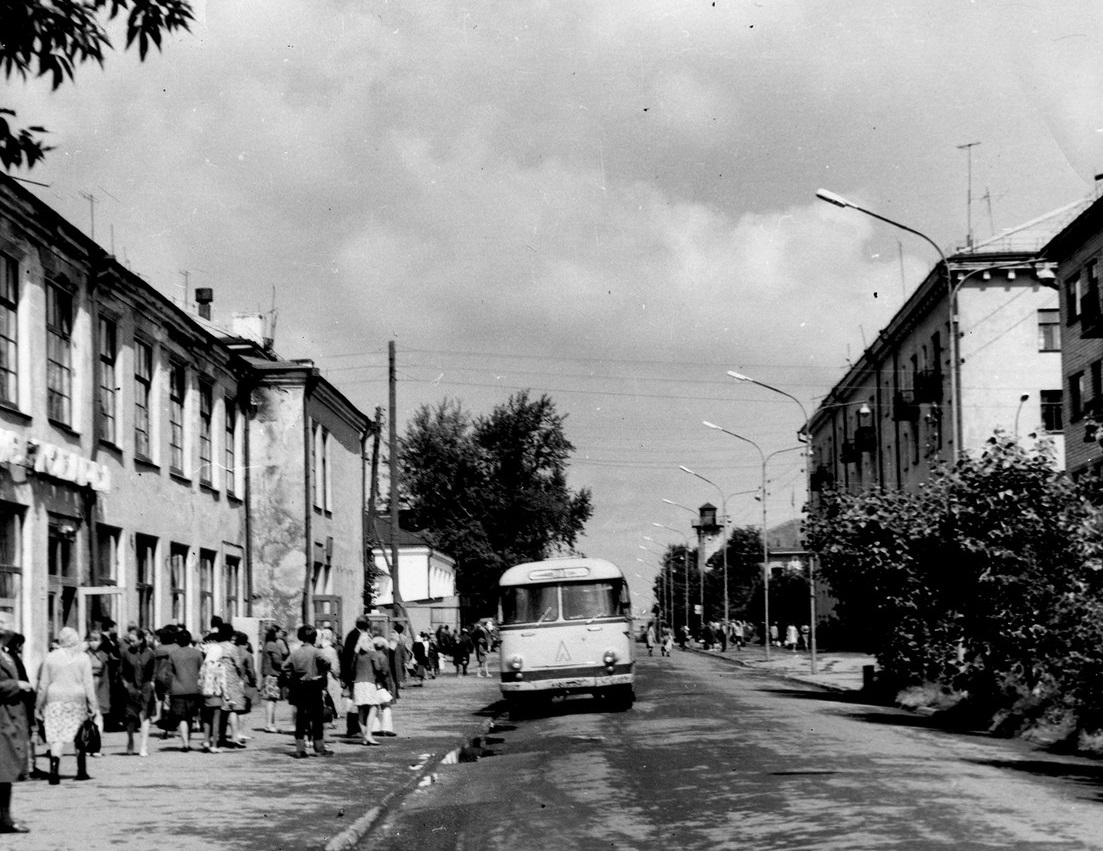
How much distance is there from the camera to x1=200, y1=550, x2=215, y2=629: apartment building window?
3062 cm

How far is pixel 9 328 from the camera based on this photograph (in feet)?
68.2

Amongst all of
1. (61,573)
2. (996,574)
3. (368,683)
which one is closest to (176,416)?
(61,573)

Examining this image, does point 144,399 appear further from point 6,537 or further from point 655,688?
point 655,688

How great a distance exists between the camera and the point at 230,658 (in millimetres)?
19828

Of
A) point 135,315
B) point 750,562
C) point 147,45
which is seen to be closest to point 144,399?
point 135,315

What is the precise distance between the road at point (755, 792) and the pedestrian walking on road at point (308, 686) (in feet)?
6.00

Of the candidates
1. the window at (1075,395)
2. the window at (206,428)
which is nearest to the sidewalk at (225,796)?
the window at (206,428)

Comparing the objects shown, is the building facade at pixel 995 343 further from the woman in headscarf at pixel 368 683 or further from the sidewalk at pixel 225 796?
the sidewalk at pixel 225 796

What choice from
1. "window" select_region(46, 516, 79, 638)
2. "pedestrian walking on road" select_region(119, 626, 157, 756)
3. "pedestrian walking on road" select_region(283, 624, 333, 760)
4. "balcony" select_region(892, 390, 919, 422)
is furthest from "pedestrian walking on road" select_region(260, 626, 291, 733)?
"balcony" select_region(892, 390, 919, 422)

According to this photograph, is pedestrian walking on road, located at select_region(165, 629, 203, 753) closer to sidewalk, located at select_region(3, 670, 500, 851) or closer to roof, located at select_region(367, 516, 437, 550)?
sidewalk, located at select_region(3, 670, 500, 851)

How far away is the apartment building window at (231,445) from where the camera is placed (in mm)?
33344

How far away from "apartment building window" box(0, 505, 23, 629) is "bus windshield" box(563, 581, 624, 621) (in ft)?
33.0

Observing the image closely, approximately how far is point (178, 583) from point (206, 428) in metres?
4.20

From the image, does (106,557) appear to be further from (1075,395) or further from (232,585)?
(1075,395)
